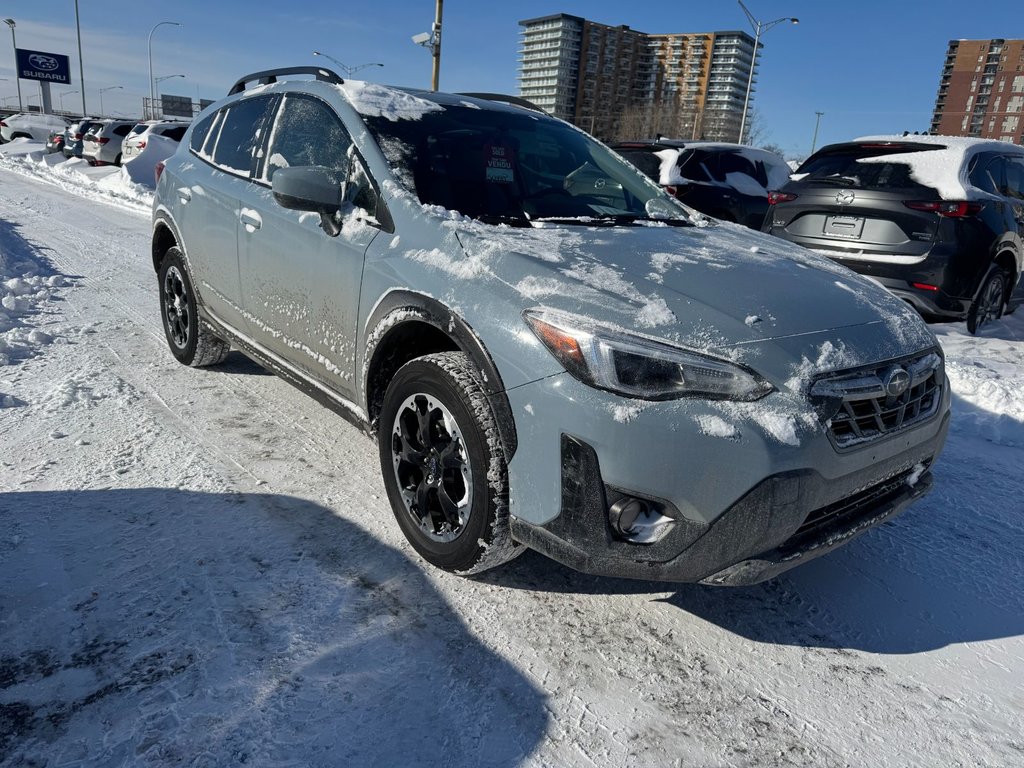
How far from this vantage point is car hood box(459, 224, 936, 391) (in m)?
2.15

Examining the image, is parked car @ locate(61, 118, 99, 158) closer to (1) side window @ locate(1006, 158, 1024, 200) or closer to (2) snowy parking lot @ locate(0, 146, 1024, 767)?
(2) snowy parking lot @ locate(0, 146, 1024, 767)

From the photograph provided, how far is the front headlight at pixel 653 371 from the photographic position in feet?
6.74

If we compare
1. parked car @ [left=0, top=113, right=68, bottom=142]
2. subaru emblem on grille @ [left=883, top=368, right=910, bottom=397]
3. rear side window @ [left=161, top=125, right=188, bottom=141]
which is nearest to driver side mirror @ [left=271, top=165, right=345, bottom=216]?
subaru emblem on grille @ [left=883, top=368, right=910, bottom=397]

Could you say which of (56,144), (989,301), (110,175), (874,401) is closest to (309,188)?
(874,401)

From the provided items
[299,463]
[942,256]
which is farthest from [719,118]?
[299,463]

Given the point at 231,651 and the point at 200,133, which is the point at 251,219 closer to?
the point at 200,133

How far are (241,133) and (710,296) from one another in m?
3.08

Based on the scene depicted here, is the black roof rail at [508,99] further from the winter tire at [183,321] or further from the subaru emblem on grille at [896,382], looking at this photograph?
the subaru emblem on grille at [896,382]

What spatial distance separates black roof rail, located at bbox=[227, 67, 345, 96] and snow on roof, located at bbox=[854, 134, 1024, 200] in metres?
4.83

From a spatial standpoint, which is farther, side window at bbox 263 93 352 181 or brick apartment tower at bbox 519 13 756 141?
brick apartment tower at bbox 519 13 756 141

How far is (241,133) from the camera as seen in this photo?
4102mm

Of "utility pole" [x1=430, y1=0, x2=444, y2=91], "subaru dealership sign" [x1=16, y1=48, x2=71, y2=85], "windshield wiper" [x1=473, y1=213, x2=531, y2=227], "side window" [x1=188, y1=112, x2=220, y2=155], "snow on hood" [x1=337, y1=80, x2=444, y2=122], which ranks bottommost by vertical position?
"windshield wiper" [x1=473, y1=213, x2=531, y2=227]

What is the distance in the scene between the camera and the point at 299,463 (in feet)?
11.5

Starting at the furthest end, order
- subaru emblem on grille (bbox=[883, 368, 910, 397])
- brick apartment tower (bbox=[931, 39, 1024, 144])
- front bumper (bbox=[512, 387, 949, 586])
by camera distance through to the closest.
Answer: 1. brick apartment tower (bbox=[931, 39, 1024, 144])
2. subaru emblem on grille (bbox=[883, 368, 910, 397])
3. front bumper (bbox=[512, 387, 949, 586])
